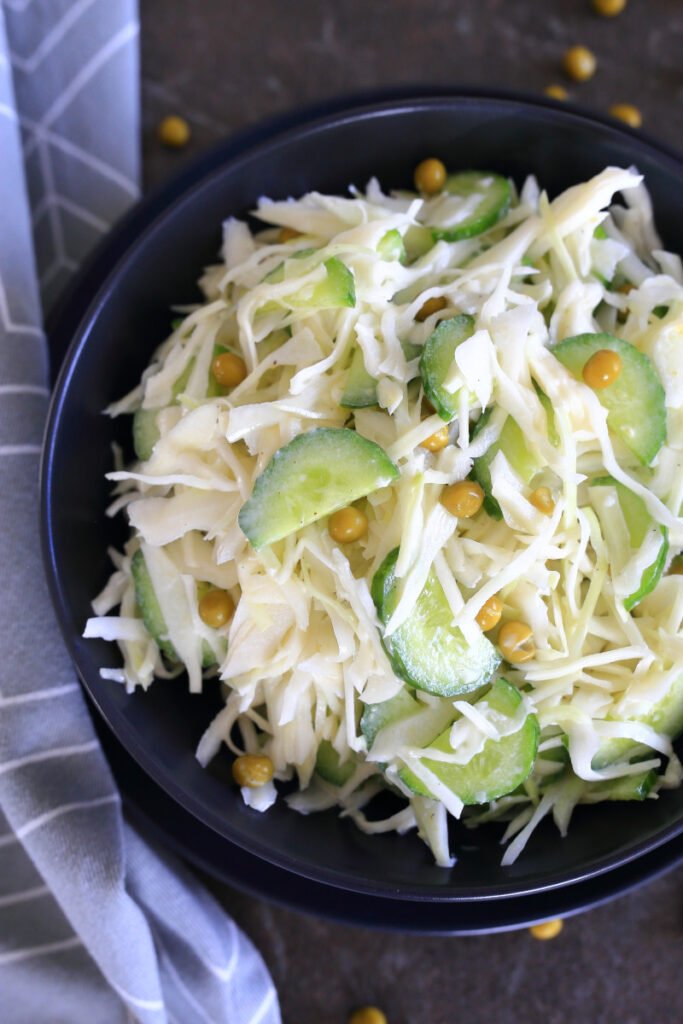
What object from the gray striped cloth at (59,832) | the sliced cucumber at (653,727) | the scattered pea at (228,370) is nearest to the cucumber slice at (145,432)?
the scattered pea at (228,370)

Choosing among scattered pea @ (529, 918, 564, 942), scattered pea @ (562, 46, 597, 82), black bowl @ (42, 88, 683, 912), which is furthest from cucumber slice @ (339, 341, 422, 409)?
scattered pea @ (529, 918, 564, 942)

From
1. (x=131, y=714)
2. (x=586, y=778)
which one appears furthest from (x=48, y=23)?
(x=586, y=778)

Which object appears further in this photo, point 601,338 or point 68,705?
point 68,705

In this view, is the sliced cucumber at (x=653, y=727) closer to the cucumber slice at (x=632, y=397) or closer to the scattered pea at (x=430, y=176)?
the cucumber slice at (x=632, y=397)

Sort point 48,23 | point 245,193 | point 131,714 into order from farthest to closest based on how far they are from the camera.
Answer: point 48,23 → point 245,193 → point 131,714

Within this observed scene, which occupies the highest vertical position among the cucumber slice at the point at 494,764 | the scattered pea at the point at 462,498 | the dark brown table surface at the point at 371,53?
the dark brown table surface at the point at 371,53

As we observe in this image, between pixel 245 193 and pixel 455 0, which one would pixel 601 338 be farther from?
pixel 455 0

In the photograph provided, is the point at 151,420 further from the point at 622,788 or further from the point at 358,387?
the point at 622,788

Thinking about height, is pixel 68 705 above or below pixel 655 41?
below
